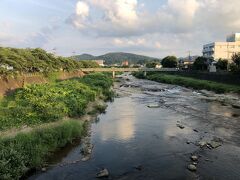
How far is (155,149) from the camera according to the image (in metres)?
20.3

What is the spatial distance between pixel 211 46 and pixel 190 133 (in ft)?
332

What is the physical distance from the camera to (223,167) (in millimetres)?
17078

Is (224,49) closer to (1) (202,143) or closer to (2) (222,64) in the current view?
(2) (222,64)

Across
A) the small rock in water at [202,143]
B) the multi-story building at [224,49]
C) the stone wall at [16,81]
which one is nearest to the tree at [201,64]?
the multi-story building at [224,49]

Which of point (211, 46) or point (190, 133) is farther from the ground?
point (211, 46)

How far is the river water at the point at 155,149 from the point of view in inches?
640

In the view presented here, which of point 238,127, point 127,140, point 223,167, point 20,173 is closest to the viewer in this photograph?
point 20,173

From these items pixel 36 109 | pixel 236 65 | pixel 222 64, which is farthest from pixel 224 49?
pixel 36 109

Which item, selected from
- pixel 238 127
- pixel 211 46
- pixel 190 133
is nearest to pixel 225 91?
pixel 238 127

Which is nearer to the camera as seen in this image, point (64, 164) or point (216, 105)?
point (64, 164)

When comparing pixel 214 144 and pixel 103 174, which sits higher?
pixel 103 174

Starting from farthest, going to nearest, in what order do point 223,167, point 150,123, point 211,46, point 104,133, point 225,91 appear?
point 211,46
point 225,91
point 150,123
point 104,133
point 223,167

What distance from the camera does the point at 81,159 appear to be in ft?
60.2

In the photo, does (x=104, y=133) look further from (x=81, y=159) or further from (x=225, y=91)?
(x=225, y=91)
